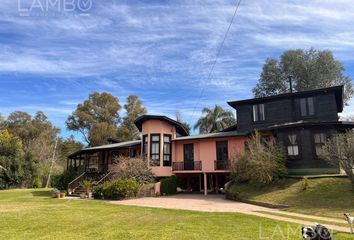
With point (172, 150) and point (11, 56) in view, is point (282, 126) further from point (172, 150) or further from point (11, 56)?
point (11, 56)

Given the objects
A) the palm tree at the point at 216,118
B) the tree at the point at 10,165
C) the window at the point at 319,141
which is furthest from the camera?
the palm tree at the point at 216,118

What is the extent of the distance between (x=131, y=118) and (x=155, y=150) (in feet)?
91.5

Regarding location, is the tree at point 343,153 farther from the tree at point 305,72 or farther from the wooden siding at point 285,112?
the tree at point 305,72

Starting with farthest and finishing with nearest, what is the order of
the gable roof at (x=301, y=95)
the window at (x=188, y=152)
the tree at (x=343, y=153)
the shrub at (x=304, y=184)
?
1. the window at (x=188, y=152)
2. the gable roof at (x=301, y=95)
3. the shrub at (x=304, y=184)
4. the tree at (x=343, y=153)

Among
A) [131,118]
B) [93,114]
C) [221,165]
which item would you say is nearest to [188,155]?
[221,165]

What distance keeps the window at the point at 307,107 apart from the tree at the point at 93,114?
3706 centimetres

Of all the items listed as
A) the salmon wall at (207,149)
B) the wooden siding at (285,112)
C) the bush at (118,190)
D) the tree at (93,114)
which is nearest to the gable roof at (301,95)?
the wooden siding at (285,112)

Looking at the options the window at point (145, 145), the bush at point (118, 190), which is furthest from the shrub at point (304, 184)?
the window at point (145, 145)

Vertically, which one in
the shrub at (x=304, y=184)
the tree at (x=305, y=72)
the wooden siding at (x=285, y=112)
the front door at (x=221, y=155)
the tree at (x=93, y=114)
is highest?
the tree at (x=305, y=72)

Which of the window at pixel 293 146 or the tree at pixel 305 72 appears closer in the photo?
the window at pixel 293 146

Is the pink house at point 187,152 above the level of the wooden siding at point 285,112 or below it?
below

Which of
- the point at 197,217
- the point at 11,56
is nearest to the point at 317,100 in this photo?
the point at 197,217

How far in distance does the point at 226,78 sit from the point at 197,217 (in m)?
12.1

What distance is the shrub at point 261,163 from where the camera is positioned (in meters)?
17.0
